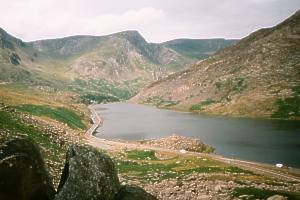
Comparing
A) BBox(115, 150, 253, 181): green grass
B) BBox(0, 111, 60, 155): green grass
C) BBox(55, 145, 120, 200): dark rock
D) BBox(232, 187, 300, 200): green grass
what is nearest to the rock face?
BBox(55, 145, 120, 200): dark rock

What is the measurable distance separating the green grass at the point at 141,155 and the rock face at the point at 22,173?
7402 cm

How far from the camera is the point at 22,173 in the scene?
72.9 ft

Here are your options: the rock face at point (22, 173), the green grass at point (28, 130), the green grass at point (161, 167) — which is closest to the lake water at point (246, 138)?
the green grass at point (161, 167)

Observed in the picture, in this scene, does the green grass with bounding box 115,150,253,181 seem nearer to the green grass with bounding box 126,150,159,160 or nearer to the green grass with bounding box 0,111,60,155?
the green grass with bounding box 126,150,159,160

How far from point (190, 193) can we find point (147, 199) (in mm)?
27234

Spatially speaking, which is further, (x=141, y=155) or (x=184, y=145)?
(x=184, y=145)

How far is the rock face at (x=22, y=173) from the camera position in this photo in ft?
70.6

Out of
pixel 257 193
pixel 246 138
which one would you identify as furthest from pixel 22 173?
pixel 246 138

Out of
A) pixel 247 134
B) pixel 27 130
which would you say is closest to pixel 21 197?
pixel 27 130

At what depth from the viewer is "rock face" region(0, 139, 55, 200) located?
70.6 ft

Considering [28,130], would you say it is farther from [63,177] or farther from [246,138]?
[246,138]

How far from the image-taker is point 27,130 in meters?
80.9

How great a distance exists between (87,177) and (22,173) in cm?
394

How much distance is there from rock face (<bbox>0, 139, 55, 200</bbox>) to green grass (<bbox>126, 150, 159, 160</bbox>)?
243ft
